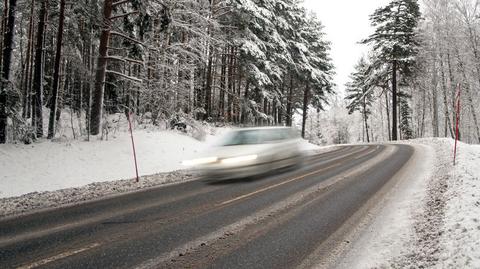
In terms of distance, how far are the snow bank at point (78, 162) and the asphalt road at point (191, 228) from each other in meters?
3.24

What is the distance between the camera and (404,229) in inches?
234

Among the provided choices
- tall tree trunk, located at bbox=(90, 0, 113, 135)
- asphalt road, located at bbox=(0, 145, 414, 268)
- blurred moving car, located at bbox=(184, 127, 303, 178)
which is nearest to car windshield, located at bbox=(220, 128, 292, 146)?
blurred moving car, located at bbox=(184, 127, 303, 178)

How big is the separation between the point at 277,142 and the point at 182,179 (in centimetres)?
356

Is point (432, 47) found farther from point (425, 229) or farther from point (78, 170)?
point (78, 170)

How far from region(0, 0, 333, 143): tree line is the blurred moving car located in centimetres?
690

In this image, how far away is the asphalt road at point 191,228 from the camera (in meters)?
4.69

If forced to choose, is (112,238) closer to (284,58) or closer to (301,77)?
(284,58)

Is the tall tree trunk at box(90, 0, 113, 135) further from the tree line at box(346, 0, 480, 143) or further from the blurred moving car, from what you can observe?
the tree line at box(346, 0, 480, 143)

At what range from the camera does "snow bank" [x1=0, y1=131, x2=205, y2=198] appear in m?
10.2

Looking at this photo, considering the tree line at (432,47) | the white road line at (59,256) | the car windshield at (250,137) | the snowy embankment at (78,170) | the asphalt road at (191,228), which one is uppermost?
the tree line at (432,47)

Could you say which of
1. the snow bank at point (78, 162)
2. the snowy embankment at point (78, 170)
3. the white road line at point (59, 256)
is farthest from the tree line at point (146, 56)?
the white road line at point (59, 256)

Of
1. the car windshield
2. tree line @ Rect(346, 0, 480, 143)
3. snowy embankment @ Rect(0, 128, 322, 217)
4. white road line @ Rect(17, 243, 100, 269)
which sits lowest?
white road line @ Rect(17, 243, 100, 269)

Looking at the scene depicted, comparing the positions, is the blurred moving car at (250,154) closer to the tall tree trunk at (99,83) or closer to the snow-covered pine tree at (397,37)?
the tall tree trunk at (99,83)

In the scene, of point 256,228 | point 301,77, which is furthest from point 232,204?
point 301,77
